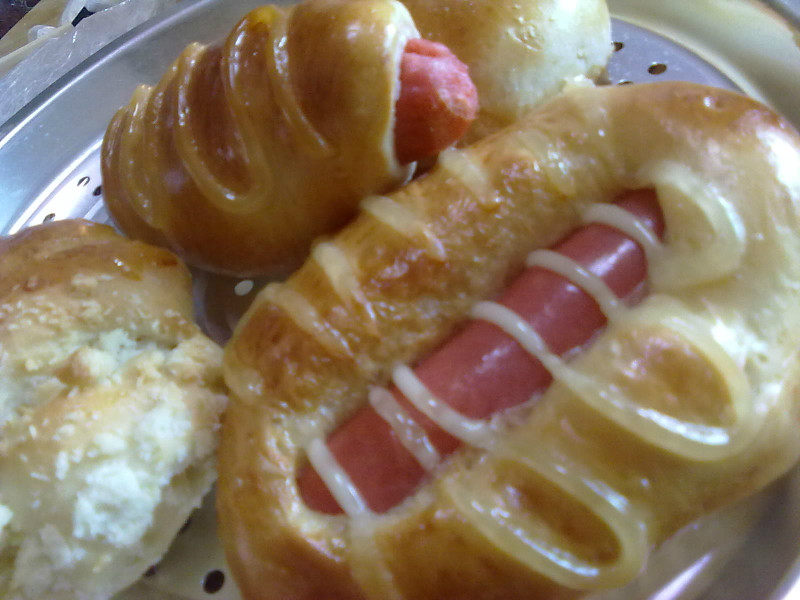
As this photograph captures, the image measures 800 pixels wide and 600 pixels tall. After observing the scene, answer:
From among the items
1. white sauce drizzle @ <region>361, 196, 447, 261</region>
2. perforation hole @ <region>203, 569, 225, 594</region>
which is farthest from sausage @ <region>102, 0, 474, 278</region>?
perforation hole @ <region>203, 569, 225, 594</region>

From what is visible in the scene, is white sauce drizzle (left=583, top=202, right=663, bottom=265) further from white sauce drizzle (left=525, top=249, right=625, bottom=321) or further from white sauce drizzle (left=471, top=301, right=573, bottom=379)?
white sauce drizzle (left=471, top=301, right=573, bottom=379)

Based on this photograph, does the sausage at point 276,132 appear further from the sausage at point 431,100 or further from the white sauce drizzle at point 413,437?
the white sauce drizzle at point 413,437

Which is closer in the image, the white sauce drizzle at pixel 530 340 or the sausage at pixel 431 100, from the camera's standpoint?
the white sauce drizzle at pixel 530 340

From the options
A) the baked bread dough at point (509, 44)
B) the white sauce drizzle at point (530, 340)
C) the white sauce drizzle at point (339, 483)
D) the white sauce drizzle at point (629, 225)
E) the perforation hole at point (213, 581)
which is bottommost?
the perforation hole at point (213, 581)

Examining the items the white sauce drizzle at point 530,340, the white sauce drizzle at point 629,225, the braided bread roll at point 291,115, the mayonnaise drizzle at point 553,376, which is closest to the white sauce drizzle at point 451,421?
the mayonnaise drizzle at point 553,376

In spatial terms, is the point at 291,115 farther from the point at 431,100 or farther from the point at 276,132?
the point at 431,100

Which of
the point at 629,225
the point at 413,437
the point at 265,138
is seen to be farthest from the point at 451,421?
the point at 265,138

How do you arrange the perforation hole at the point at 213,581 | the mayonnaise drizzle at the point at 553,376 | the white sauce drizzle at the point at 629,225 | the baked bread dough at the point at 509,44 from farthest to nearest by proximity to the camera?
the baked bread dough at the point at 509,44 < the perforation hole at the point at 213,581 < the white sauce drizzle at the point at 629,225 < the mayonnaise drizzle at the point at 553,376

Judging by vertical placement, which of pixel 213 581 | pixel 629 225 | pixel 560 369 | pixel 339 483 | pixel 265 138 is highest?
pixel 265 138
